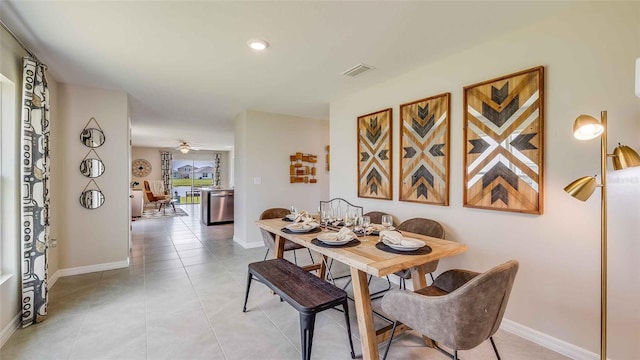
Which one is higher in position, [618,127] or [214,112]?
[214,112]

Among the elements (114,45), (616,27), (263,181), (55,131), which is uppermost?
(114,45)

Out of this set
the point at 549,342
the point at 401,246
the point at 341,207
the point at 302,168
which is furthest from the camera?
the point at 302,168

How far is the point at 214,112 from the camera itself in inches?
201

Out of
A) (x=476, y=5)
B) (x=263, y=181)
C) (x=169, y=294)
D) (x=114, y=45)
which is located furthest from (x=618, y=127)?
(x=263, y=181)

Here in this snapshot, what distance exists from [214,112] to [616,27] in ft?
16.4

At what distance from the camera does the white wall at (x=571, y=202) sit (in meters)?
1.74

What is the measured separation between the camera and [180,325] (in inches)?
93.8

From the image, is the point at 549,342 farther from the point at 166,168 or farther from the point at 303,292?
the point at 166,168

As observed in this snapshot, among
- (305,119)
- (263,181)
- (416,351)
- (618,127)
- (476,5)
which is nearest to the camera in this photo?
(618,127)

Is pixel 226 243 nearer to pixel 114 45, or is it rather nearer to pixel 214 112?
pixel 214 112

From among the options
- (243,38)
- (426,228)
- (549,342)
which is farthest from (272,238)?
(549,342)

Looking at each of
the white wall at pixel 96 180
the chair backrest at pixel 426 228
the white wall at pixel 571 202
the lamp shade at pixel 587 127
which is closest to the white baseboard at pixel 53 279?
the white wall at pixel 96 180

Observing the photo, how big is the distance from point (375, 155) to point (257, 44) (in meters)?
1.85

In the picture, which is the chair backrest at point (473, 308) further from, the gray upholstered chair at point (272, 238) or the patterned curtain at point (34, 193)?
the patterned curtain at point (34, 193)
